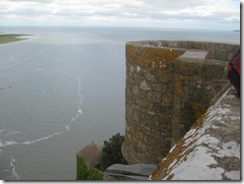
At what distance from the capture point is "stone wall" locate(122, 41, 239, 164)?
17.2 ft

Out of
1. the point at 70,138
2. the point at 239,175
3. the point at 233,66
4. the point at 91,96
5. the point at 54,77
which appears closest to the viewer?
the point at 239,175

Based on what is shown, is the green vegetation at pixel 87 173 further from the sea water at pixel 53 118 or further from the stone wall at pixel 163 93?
the sea water at pixel 53 118

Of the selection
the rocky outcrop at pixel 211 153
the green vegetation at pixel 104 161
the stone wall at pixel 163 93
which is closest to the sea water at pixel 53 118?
the green vegetation at pixel 104 161

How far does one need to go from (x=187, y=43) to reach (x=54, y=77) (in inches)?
1401

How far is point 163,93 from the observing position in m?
6.01

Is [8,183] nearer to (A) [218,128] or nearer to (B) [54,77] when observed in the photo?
(A) [218,128]

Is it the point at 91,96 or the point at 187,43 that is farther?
the point at 91,96

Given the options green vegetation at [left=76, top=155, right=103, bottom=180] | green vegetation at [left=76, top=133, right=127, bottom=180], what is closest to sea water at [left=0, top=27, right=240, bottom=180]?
green vegetation at [left=76, top=133, right=127, bottom=180]

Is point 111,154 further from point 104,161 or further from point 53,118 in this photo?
point 53,118

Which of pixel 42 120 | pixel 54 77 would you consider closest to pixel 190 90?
pixel 42 120

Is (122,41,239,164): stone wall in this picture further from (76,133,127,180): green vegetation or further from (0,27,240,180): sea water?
(0,27,240,180): sea water

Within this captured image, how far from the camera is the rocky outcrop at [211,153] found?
1710mm

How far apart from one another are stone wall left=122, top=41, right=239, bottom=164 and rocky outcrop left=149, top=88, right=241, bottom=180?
8.18ft

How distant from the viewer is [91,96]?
33531mm
